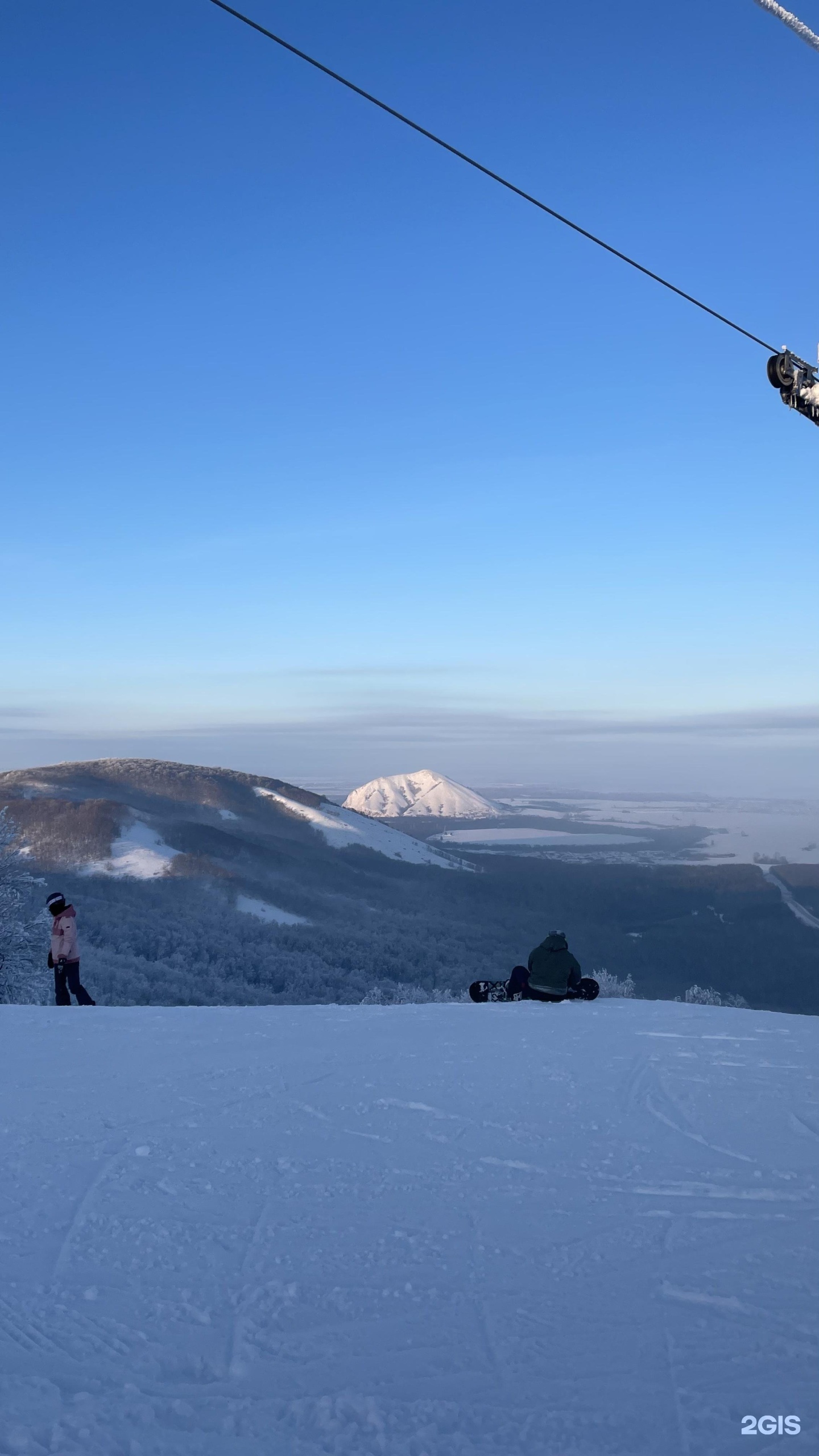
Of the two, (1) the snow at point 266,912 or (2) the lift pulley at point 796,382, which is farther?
(1) the snow at point 266,912

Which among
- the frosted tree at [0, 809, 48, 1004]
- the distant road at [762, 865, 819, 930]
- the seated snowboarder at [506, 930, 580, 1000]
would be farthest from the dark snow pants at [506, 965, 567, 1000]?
the distant road at [762, 865, 819, 930]

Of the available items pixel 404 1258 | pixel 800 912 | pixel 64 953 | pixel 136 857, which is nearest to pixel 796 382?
pixel 404 1258

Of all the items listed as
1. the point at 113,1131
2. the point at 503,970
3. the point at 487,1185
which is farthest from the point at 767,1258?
the point at 503,970

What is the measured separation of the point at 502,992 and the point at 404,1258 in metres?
8.62

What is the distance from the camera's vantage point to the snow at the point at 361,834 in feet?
514

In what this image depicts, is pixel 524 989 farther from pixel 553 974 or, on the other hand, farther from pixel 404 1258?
pixel 404 1258

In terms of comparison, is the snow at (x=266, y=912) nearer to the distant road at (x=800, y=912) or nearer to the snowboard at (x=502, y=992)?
the snowboard at (x=502, y=992)

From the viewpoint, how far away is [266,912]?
110438 mm

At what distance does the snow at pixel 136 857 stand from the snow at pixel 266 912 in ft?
34.0

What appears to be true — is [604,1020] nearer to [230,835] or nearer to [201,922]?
[201,922]

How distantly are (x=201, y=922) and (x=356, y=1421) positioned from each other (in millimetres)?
91844

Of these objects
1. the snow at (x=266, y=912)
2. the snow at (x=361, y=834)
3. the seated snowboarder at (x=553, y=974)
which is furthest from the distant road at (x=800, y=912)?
the seated snowboarder at (x=553, y=974)

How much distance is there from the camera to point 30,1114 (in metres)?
6.56

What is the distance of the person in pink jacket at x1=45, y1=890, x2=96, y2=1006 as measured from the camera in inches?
480
